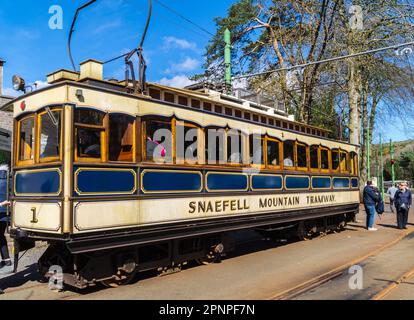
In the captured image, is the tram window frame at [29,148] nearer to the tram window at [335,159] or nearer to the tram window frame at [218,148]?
the tram window frame at [218,148]

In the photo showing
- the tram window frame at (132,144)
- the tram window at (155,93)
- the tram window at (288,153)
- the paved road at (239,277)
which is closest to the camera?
the paved road at (239,277)

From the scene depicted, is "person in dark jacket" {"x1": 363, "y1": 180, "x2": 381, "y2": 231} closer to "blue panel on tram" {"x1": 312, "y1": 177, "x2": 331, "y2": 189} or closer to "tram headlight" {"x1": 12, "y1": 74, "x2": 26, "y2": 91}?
"blue panel on tram" {"x1": 312, "y1": 177, "x2": 331, "y2": 189}

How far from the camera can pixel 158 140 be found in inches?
270

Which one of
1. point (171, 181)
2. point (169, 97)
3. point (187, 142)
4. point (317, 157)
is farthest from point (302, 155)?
point (171, 181)

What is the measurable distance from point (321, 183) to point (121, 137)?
7.08m

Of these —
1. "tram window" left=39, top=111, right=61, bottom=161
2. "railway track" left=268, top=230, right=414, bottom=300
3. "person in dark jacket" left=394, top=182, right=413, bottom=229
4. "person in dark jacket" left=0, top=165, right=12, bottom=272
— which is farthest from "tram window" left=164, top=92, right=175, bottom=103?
"person in dark jacket" left=394, top=182, right=413, bottom=229

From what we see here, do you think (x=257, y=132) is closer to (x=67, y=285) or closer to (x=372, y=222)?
(x=67, y=285)

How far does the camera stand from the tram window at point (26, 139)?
650cm

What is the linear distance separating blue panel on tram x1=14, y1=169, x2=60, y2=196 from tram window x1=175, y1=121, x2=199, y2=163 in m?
2.17

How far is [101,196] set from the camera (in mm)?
5734

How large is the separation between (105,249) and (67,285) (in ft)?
4.19

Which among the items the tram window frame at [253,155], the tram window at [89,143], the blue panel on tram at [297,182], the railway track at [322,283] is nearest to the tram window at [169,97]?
the tram window at [89,143]

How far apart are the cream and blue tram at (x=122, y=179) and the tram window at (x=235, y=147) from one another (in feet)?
0.13

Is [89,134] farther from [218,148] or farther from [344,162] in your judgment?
[344,162]
